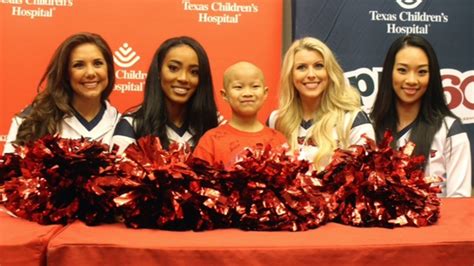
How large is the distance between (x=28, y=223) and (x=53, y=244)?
0.16 m

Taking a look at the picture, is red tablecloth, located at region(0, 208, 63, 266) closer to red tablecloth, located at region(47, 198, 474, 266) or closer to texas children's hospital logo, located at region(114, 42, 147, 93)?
red tablecloth, located at region(47, 198, 474, 266)

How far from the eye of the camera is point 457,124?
1980 millimetres

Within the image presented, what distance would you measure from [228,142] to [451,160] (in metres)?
0.78

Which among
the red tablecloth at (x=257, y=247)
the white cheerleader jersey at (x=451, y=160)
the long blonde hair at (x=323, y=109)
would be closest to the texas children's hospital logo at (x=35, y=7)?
the long blonde hair at (x=323, y=109)

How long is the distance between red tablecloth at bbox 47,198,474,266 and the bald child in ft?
1.92

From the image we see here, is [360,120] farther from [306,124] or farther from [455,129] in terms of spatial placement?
[455,129]

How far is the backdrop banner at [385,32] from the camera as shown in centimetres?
283

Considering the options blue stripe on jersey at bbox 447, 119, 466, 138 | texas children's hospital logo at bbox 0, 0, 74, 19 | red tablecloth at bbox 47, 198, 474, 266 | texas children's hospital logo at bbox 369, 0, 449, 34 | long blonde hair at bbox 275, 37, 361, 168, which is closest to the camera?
red tablecloth at bbox 47, 198, 474, 266

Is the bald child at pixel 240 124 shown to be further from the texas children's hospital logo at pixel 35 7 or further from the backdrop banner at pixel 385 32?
the texas children's hospital logo at pixel 35 7

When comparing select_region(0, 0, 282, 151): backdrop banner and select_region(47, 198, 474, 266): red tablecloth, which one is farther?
select_region(0, 0, 282, 151): backdrop banner

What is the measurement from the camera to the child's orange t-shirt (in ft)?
5.49

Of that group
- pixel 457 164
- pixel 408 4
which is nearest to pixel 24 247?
pixel 457 164

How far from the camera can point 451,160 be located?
194 cm

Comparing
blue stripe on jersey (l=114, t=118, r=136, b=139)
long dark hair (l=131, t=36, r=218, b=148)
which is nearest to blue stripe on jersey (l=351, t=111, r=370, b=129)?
long dark hair (l=131, t=36, r=218, b=148)
